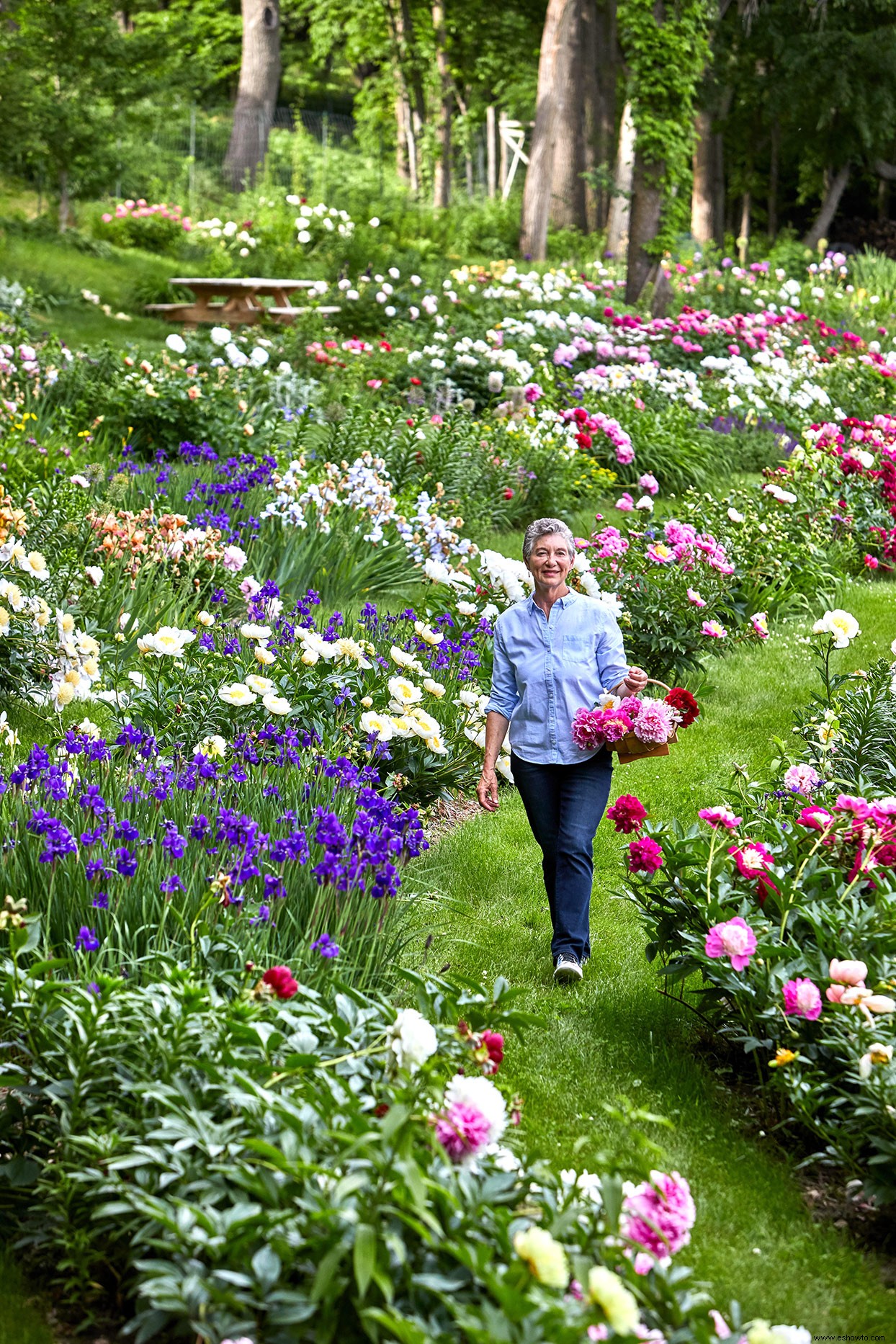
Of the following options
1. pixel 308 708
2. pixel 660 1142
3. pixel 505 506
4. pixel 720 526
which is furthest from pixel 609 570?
pixel 660 1142

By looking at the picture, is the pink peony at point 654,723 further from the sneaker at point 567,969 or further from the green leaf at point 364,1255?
the green leaf at point 364,1255

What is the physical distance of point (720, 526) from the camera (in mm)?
7559

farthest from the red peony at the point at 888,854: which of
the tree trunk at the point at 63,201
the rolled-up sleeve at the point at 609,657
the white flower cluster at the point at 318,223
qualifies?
the tree trunk at the point at 63,201

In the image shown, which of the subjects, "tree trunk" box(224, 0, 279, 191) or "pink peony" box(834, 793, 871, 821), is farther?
"tree trunk" box(224, 0, 279, 191)

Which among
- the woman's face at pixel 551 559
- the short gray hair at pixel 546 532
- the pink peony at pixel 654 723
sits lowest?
the pink peony at pixel 654 723

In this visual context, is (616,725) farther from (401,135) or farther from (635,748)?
(401,135)

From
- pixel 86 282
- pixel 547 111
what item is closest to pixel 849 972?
pixel 86 282

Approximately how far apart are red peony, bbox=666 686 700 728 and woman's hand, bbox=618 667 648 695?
4.3 inches

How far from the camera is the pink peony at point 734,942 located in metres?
3.13

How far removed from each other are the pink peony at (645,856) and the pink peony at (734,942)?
0.39 meters

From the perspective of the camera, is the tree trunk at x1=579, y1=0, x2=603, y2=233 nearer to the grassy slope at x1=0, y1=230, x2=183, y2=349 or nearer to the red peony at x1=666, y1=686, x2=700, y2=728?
the grassy slope at x1=0, y1=230, x2=183, y2=349

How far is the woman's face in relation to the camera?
4117mm

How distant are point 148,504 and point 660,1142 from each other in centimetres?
420

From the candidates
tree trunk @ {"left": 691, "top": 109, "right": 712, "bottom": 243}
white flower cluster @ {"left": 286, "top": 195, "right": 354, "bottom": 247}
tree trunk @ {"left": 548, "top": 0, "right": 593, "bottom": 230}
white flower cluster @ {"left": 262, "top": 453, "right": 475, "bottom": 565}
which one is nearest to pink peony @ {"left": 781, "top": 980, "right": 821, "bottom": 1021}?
white flower cluster @ {"left": 262, "top": 453, "right": 475, "bottom": 565}
